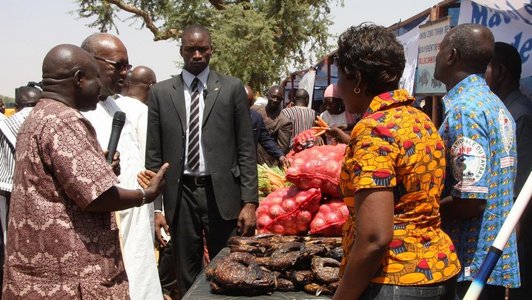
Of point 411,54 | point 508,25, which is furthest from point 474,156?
point 411,54

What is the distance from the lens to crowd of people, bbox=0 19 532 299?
7.05 feet

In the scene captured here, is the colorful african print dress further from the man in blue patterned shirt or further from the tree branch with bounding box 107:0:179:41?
the tree branch with bounding box 107:0:179:41

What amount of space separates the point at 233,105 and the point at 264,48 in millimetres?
19744

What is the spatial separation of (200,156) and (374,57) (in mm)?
2382

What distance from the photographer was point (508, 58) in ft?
13.7

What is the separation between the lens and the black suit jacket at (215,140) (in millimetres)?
4363

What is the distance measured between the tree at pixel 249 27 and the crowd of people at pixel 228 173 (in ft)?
62.7

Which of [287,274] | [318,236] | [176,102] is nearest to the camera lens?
[287,274]

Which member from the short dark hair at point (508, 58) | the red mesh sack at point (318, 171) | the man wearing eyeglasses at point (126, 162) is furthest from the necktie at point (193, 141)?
the short dark hair at point (508, 58)

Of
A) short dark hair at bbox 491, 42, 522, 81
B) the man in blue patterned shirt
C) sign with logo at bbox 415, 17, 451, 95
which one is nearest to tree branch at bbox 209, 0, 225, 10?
sign with logo at bbox 415, 17, 451, 95

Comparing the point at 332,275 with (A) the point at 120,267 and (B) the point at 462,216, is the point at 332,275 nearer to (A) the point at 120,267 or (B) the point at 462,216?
(B) the point at 462,216

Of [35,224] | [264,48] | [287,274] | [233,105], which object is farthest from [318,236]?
[264,48]

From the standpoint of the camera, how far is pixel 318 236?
12.9 ft

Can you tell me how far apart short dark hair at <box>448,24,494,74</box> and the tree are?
20.4m
